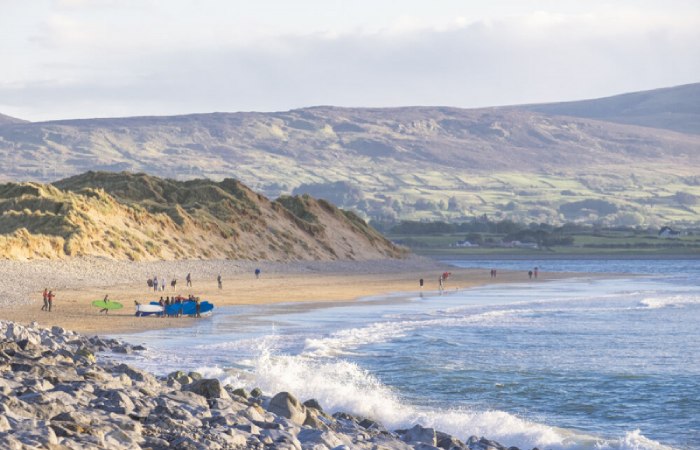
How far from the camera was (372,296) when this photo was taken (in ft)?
232

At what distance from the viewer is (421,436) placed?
1852 cm

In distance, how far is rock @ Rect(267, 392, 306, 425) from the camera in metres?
18.8

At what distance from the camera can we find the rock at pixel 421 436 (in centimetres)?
1838

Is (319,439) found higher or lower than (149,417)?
lower

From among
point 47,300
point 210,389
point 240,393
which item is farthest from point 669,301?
point 210,389

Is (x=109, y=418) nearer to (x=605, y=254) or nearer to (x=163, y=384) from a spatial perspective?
(x=163, y=384)

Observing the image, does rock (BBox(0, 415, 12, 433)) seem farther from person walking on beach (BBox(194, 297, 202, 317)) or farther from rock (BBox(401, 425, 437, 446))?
person walking on beach (BBox(194, 297, 202, 317))

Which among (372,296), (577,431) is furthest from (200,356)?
(372,296)

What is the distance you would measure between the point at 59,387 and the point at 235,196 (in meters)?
100

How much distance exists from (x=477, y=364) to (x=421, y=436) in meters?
15.0

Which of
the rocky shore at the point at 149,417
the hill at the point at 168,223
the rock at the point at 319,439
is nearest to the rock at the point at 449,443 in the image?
the rocky shore at the point at 149,417

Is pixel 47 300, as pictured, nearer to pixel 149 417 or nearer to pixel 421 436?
pixel 421 436

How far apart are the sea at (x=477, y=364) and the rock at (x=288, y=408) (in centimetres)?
417

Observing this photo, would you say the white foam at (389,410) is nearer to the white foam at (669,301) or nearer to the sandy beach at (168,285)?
the sandy beach at (168,285)
